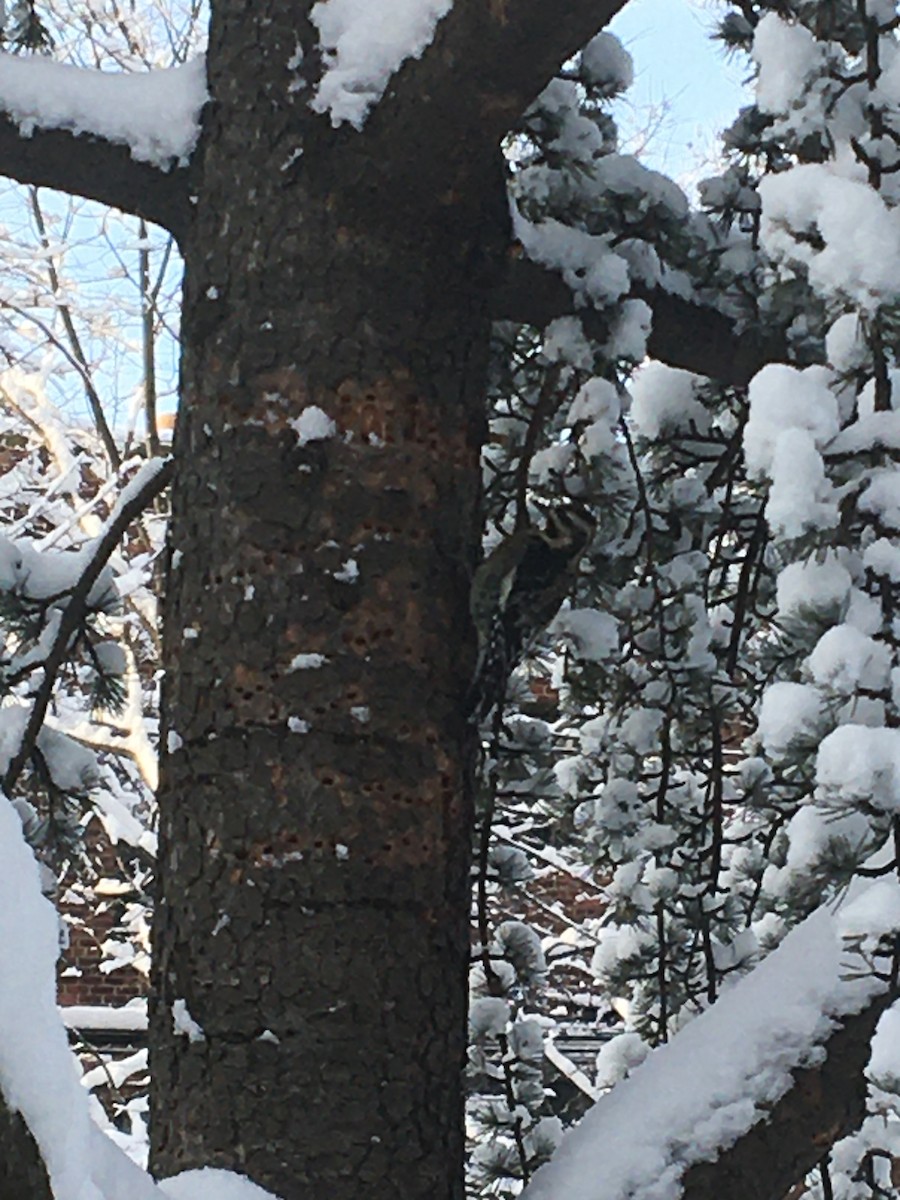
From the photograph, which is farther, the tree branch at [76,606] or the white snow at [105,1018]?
the white snow at [105,1018]

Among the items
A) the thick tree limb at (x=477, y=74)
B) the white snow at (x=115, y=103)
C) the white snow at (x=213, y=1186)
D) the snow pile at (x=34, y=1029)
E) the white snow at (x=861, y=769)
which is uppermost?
the white snow at (x=115, y=103)

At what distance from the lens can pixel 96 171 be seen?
70.9 inches

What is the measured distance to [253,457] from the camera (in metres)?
1.62

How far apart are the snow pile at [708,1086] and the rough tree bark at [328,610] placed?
152 millimetres

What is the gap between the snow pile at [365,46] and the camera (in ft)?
5.08

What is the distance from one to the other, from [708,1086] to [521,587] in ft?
2.30

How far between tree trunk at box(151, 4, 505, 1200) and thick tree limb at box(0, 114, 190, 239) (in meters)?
0.06

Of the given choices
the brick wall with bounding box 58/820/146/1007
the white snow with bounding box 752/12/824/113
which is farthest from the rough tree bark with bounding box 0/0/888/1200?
the brick wall with bounding box 58/820/146/1007

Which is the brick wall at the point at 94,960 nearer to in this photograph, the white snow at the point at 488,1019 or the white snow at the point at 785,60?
the white snow at the point at 488,1019

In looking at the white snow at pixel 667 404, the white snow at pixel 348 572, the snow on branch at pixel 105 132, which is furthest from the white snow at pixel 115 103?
the white snow at pixel 667 404

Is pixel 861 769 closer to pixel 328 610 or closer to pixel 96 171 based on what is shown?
pixel 328 610

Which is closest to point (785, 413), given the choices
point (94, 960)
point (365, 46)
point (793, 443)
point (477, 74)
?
point (793, 443)

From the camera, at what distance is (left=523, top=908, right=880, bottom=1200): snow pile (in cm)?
157

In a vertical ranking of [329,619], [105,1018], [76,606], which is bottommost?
[329,619]
